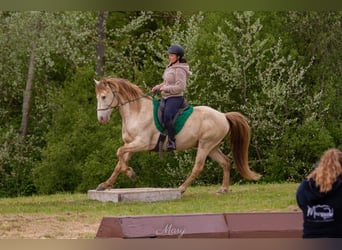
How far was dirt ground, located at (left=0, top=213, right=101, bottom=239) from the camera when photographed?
20.8 ft

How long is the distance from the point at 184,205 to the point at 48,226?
143cm

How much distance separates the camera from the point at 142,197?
26.4ft

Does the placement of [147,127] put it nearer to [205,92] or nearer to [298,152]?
[205,92]

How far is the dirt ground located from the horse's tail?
1885 millimetres

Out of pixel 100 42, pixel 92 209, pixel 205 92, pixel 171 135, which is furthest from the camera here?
pixel 100 42

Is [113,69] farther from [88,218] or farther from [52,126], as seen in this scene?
[88,218]

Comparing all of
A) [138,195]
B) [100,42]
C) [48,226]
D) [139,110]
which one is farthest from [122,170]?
[100,42]

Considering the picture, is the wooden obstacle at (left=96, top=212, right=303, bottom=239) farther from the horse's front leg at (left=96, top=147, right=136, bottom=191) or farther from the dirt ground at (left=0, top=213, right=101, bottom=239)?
the horse's front leg at (left=96, top=147, right=136, bottom=191)

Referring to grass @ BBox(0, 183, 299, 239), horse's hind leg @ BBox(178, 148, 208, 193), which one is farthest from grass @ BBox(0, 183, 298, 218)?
horse's hind leg @ BBox(178, 148, 208, 193)

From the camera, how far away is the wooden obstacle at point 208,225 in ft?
16.1

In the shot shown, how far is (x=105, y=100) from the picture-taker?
796 centimetres

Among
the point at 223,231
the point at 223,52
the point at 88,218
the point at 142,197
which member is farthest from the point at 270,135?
the point at 223,231

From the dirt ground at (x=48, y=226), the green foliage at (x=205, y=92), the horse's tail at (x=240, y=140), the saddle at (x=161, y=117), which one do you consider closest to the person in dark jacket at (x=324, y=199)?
the dirt ground at (x=48, y=226)

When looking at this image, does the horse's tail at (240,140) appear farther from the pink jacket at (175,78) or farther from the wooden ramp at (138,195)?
the pink jacket at (175,78)
